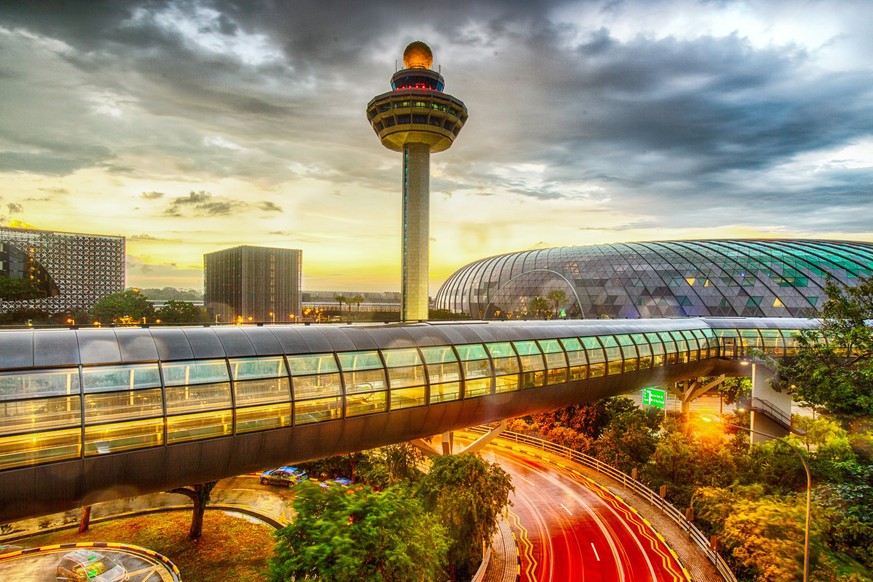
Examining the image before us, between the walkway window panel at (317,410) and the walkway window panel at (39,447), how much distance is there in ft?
27.0

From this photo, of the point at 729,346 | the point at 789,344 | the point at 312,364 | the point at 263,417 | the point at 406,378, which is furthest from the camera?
the point at 789,344

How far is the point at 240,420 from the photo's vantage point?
66.2 ft

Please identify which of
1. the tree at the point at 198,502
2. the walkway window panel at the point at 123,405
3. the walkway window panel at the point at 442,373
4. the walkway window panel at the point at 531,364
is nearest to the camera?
the walkway window panel at the point at 123,405

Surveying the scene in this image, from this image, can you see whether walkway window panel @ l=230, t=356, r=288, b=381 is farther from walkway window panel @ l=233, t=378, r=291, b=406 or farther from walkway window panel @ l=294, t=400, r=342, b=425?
walkway window panel @ l=294, t=400, r=342, b=425

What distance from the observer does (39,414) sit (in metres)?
16.2

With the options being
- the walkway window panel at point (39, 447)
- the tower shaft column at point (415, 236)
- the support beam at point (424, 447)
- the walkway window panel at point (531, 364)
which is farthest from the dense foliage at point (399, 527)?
the tower shaft column at point (415, 236)

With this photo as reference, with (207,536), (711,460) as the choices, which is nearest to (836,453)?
(711,460)

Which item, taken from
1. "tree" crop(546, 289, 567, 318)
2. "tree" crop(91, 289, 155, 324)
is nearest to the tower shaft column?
"tree" crop(546, 289, 567, 318)

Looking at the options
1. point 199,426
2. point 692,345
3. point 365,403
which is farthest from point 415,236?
point 199,426

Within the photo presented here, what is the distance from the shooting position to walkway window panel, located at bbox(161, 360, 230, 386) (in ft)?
62.7

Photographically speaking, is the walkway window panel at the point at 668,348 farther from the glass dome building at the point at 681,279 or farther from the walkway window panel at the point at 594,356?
the glass dome building at the point at 681,279

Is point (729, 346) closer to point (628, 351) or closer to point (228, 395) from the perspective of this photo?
point (628, 351)

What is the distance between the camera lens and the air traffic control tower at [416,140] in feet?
251

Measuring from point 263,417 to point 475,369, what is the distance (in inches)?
516
